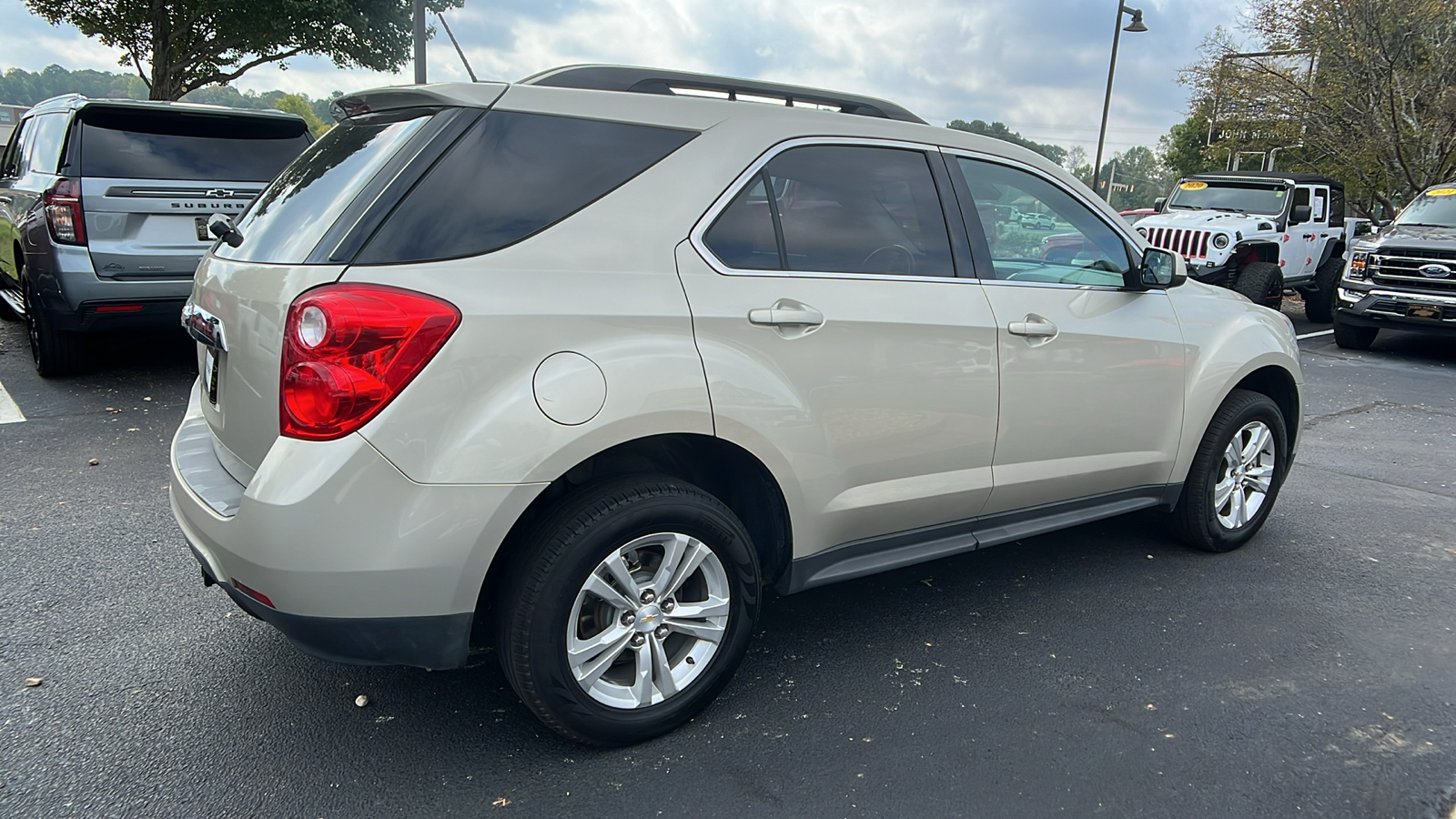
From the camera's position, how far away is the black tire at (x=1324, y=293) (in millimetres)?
13508

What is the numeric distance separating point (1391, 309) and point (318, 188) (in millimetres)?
11268

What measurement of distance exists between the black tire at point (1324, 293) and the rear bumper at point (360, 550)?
14.3m

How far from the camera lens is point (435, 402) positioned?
2.20 metres

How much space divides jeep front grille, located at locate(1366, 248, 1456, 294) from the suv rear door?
1098cm

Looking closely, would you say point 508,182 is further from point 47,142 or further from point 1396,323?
point 1396,323

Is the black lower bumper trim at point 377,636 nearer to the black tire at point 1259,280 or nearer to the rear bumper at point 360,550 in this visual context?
the rear bumper at point 360,550

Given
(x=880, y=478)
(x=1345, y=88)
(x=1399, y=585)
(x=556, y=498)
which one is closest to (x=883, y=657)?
(x=880, y=478)

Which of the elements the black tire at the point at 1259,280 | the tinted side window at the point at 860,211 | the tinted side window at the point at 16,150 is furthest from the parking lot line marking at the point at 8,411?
the black tire at the point at 1259,280

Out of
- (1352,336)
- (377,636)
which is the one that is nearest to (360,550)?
(377,636)

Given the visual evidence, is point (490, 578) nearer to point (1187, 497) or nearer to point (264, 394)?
point (264, 394)

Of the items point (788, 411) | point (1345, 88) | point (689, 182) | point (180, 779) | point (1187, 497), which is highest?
point (1345, 88)

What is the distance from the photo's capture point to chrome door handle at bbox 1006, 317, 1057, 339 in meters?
3.22

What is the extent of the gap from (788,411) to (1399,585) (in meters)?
Answer: 3.02

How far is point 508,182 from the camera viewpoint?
2426mm
